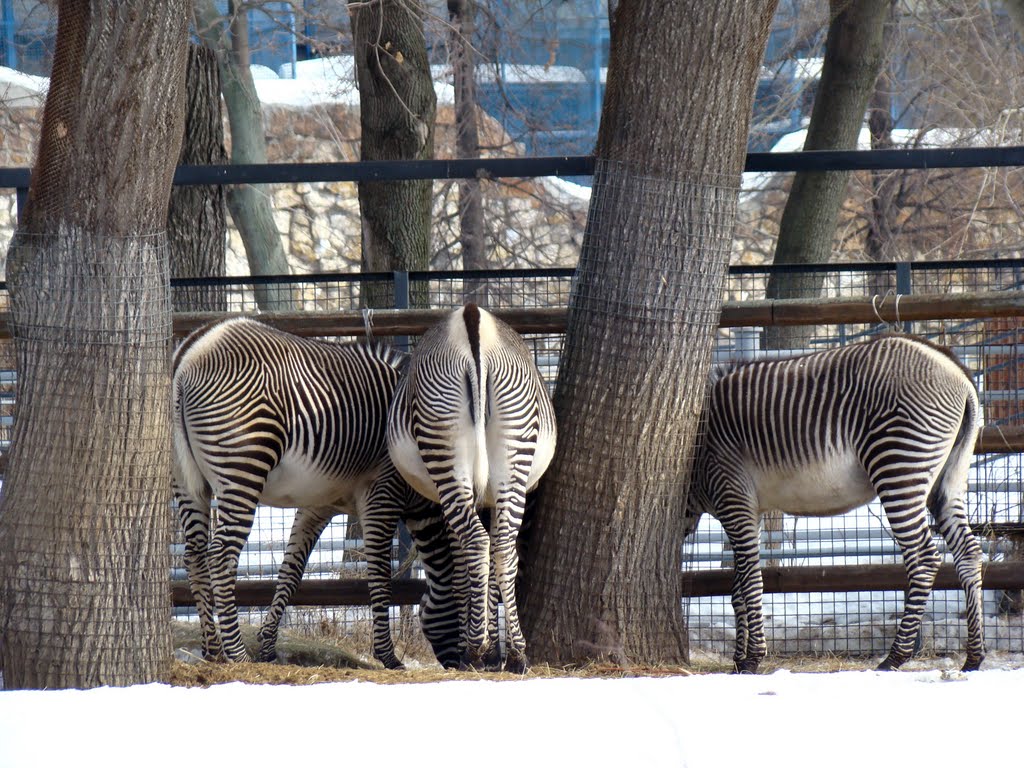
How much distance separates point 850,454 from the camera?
21.6 feet

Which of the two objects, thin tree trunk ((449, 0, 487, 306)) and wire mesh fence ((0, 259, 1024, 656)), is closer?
wire mesh fence ((0, 259, 1024, 656))

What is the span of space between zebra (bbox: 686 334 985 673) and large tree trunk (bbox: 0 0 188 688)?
3.26 meters

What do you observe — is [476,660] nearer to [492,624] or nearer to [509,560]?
[492,624]

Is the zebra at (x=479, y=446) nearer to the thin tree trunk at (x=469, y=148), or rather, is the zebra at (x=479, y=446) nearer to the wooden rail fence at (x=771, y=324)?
the wooden rail fence at (x=771, y=324)

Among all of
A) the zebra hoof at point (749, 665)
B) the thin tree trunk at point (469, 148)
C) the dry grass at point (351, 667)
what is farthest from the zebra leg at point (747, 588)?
the thin tree trunk at point (469, 148)

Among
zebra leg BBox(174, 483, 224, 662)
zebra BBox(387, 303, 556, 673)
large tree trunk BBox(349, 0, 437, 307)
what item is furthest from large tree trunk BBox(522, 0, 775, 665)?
large tree trunk BBox(349, 0, 437, 307)

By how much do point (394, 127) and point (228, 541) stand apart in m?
5.52

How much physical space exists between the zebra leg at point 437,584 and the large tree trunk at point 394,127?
166 inches

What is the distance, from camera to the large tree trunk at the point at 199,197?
10703 millimetres

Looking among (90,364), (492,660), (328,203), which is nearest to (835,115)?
(492,660)

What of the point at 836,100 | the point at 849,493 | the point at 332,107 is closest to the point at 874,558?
the point at 849,493

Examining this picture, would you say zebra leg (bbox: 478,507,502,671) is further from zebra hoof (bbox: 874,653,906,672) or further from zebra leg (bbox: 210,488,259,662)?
zebra hoof (bbox: 874,653,906,672)

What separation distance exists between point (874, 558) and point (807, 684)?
5451mm

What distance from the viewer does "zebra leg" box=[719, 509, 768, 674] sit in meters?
6.55
